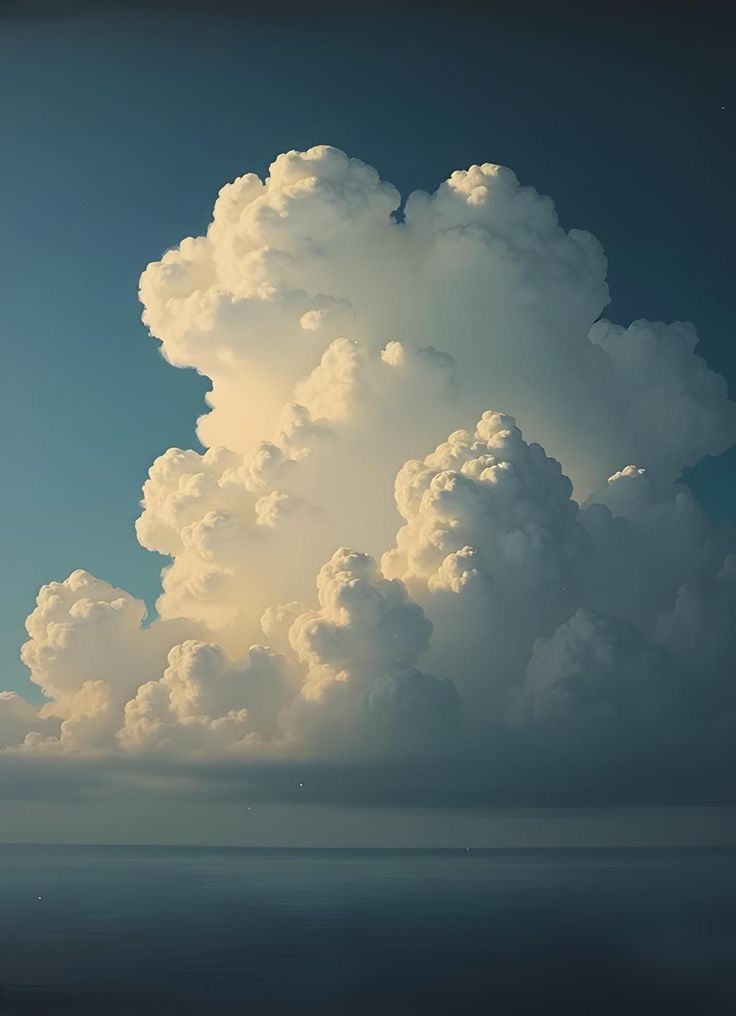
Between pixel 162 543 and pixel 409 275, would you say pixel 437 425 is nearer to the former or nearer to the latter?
pixel 409 275

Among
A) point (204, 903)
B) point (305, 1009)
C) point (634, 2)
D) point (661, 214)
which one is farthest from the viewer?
point (204, 903)

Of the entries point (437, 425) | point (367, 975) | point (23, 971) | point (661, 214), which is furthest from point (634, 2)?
point (23, 971)

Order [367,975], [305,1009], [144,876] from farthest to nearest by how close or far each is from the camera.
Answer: [144,876] < [367,975] < [305,1009]

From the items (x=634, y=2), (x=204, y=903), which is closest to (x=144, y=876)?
(x=204, y=903)

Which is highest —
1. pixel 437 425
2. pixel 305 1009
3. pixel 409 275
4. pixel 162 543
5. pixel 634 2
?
pixel 634 2

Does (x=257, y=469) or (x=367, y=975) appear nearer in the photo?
(x=367, y=975)

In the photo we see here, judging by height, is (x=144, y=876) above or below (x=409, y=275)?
below
